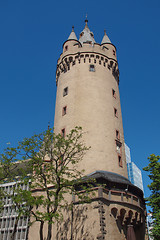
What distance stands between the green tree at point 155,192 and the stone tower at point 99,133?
4.64 ft

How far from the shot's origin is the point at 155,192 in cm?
2486

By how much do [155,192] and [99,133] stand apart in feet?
28.8

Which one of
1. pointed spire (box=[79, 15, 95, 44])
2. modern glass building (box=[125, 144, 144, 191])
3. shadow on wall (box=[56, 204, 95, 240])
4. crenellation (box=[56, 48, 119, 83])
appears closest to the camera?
shadow on wall (box=[56, 204, 95, 240])

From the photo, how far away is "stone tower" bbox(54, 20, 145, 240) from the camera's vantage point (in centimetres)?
2195

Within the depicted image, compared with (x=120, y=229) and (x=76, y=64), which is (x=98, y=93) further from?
(x=120, y=229)

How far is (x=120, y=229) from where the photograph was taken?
22.4m

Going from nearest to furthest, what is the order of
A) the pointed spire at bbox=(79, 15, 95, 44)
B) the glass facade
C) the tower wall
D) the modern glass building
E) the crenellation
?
the glass facade, the tower wall, the crenellation, the pointed spire at bbox=(79, 15, 95, 44), the modern glass building

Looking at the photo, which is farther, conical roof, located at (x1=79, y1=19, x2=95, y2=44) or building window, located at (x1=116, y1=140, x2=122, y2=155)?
conical roof, located at (x1=79, y1=19, x2=95, y2=44)

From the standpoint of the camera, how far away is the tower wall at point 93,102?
91.2 feet

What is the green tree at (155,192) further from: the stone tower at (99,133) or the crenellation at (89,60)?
the crenellation at (89,60)

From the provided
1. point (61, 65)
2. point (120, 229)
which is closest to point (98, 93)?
point (61, 65)

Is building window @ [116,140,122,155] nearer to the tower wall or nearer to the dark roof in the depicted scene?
the tower wall

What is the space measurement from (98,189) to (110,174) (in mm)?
3643

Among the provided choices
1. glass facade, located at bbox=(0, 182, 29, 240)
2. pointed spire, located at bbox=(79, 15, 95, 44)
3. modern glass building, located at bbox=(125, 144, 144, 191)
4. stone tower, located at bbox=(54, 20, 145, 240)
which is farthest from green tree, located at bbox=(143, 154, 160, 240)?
modern glass building, located at bbox=(125, 144, 144, 191)
